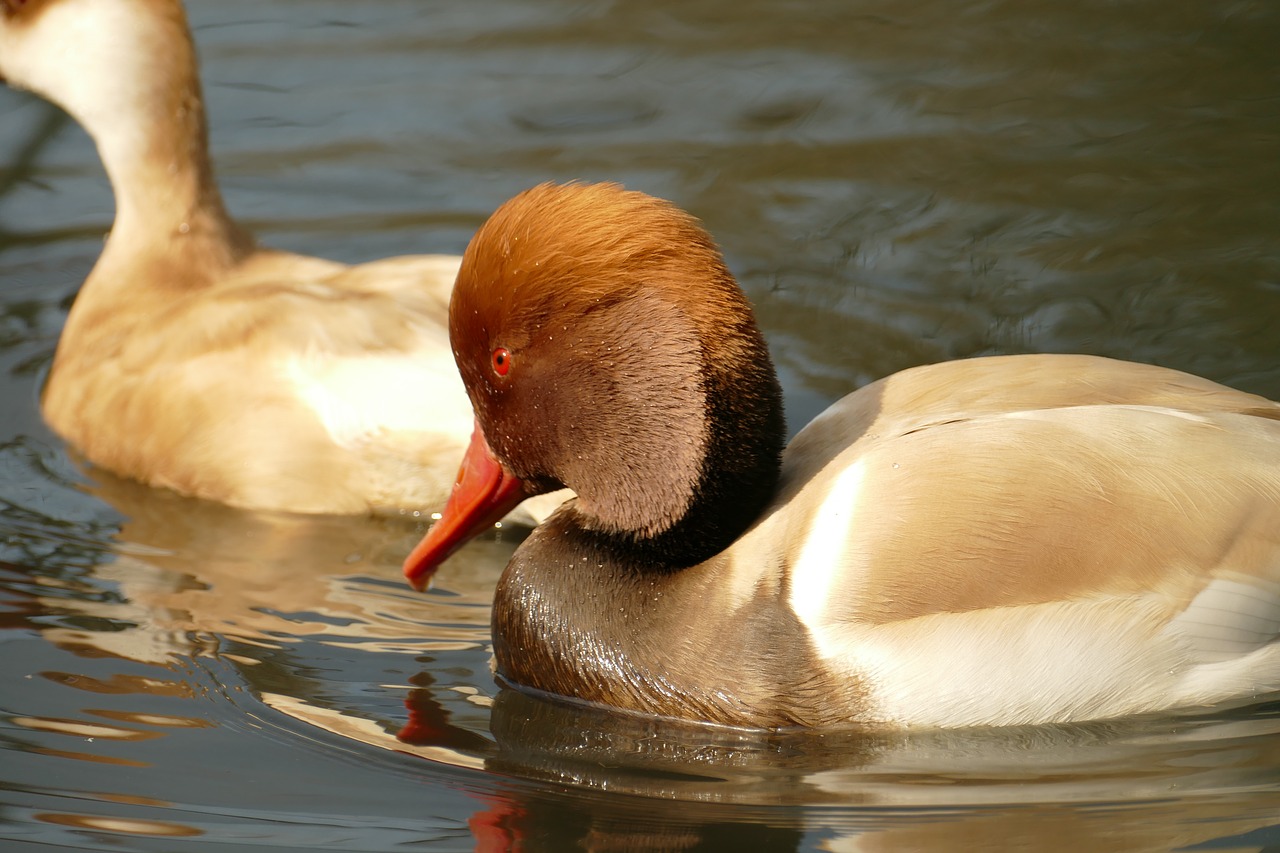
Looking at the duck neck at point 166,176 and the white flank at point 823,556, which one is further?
the duck neck at point 166,176

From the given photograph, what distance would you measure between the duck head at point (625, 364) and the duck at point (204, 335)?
1.07 metres

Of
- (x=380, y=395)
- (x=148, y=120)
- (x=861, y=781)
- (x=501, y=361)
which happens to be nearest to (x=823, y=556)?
(x=861, y=781)

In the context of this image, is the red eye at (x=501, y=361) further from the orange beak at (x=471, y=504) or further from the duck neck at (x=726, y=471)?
the duck neck at (x=726, y=471)

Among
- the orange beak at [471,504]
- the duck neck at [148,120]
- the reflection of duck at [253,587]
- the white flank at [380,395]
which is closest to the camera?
the orange beak at [471,504]

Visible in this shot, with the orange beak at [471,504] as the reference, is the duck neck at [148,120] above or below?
above

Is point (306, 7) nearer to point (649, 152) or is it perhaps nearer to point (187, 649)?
point (649, 152)

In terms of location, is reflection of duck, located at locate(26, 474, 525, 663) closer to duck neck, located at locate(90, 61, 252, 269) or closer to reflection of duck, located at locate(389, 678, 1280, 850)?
reflection of duck, located at locate(389, 678, 1280, 850)

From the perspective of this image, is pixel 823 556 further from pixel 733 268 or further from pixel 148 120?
pixel 148 120

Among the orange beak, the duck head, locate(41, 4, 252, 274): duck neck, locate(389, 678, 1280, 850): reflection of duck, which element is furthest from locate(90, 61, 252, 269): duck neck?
locate(389, 678, 1280, 850): reflection of duck

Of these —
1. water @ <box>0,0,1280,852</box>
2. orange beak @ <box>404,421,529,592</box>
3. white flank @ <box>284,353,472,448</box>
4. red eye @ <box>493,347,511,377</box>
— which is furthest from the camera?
white flank @ <box>284,353,472,448</box>

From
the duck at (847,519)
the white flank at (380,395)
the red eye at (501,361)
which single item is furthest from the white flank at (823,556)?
the white flank at (380,395)

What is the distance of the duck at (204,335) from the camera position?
4738mm

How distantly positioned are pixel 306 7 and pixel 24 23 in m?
2.72

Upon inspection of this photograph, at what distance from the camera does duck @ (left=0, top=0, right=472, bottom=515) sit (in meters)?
4.74
